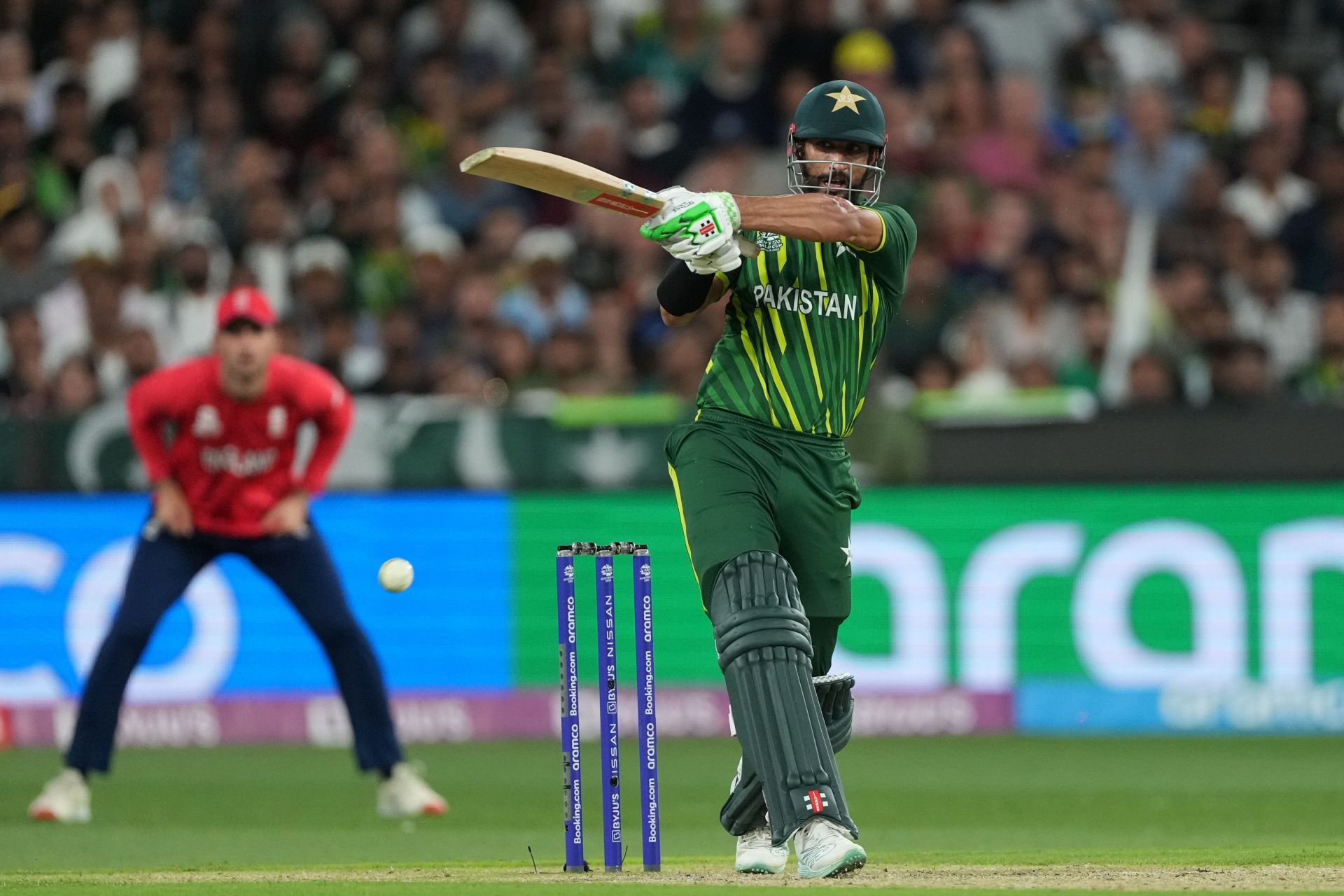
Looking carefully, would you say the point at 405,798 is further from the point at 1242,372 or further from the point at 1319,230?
the point at 1319,230

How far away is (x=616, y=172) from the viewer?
514 inches

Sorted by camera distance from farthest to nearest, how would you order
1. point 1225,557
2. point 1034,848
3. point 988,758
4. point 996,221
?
point 996,221 → point 1225,557 → point 988,758 → point 1034,848

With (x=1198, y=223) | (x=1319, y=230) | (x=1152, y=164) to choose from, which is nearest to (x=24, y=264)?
(x=1152, y=164)

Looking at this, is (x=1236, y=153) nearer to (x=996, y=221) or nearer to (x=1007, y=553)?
(x=996, y=221)

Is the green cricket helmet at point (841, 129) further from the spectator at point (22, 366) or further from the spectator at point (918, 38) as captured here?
the spectator at point (918, 38)

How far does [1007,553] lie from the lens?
35.3 feet

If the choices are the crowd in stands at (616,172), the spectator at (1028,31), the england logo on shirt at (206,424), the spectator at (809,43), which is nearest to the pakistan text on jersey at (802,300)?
the england logo on shirt at (206,424)

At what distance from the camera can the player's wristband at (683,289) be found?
5.44 meters

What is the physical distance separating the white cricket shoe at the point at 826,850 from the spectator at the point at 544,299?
7.00 m

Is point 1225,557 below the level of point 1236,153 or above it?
below

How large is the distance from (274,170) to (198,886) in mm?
8440

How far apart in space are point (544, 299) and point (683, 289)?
271 inches

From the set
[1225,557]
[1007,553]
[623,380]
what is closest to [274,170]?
[623,380]

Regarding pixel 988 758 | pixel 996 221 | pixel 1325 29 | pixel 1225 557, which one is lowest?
pixel 988 758
